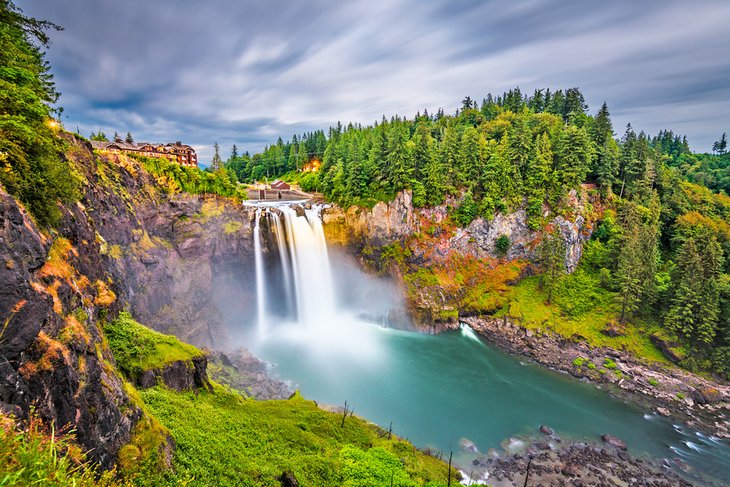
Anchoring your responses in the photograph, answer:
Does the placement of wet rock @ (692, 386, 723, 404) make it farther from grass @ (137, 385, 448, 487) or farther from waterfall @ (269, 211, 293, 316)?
waterfall @ (269, 211, 293, 316)

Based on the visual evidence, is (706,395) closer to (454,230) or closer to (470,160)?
(454,230)

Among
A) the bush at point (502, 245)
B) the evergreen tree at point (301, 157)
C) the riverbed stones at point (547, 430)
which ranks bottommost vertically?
the riverbed stones at point (547, 430)

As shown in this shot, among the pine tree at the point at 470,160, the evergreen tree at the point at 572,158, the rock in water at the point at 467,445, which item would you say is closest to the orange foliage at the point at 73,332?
the rock in water at the point at 467,445

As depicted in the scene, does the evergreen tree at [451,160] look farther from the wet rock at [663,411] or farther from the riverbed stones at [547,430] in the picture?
the wet rock at [663,411]

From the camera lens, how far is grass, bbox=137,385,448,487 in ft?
35.2

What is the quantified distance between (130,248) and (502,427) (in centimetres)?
3157

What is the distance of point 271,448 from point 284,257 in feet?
88.9

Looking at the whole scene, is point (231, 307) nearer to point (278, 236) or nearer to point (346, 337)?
point (278, 236)

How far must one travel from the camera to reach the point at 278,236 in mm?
39219

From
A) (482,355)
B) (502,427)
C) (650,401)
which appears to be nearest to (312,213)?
(482,355)

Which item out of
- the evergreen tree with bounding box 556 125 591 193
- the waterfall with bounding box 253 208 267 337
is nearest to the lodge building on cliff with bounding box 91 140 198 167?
the waterfall with bounding box 253 208 267 337

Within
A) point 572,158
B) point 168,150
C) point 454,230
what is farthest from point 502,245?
point 168,150

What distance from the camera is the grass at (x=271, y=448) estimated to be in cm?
1074

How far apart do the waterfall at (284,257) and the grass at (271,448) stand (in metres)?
20.0
